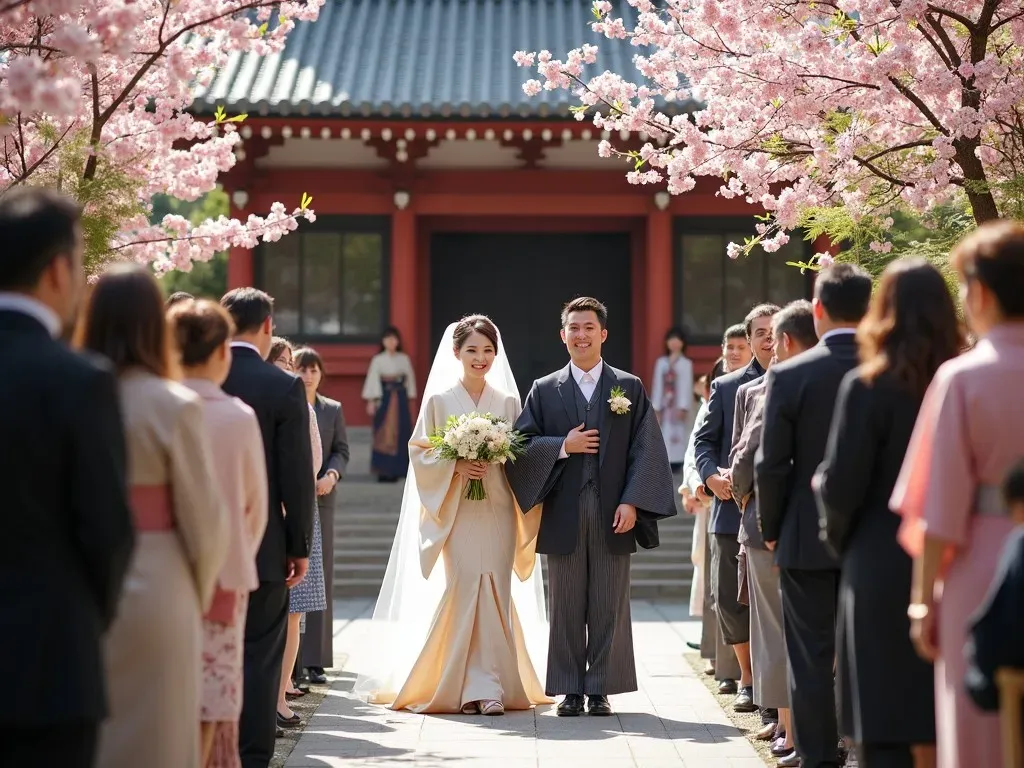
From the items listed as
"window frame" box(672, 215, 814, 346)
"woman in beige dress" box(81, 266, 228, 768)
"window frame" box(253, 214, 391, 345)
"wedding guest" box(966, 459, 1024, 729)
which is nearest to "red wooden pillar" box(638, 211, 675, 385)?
"window frame" box(672, 215, 814, 346)

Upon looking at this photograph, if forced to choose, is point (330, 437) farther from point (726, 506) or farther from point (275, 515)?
point (275, 515)

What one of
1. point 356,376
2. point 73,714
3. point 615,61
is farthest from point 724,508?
point 615,61

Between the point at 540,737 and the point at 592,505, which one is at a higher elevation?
the point at 592,505

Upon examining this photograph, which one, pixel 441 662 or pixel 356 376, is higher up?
pixel 356 376

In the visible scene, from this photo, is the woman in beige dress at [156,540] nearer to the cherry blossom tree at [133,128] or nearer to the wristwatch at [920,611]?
the wristwatch at [920,611]

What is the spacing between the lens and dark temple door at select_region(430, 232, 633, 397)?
1756 centimetres

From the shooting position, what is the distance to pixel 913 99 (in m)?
7.08

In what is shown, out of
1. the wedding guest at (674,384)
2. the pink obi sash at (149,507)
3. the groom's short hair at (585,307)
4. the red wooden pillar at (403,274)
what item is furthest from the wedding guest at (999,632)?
the red wooden pillar at (403,274)

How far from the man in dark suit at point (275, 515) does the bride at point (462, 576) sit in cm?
222

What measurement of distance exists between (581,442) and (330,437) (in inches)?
76.1

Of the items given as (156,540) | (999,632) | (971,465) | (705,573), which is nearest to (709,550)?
(705,573)

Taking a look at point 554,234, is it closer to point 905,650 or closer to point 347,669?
point 347,669

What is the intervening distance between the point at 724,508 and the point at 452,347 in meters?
1.86

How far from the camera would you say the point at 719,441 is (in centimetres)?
791
